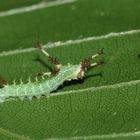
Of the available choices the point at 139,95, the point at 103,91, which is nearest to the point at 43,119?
the point at 103,91

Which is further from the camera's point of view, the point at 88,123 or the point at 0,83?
the point at 0,83

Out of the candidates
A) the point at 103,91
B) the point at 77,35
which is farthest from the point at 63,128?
the point at 77,35

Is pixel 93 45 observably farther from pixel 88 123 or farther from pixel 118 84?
pixel 88 123

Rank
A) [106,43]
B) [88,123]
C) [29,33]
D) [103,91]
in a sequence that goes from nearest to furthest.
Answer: [88,123]
[103,91]
[106,43]
[29,33]

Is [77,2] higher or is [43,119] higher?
[77,2]

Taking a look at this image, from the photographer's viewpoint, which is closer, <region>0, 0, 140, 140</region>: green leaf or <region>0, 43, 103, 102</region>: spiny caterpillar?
<region>0, 0, 140, 140</region>: green leaf

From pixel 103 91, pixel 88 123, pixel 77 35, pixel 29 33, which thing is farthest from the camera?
pixel 29 33

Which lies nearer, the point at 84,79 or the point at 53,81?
the point at 53,81
